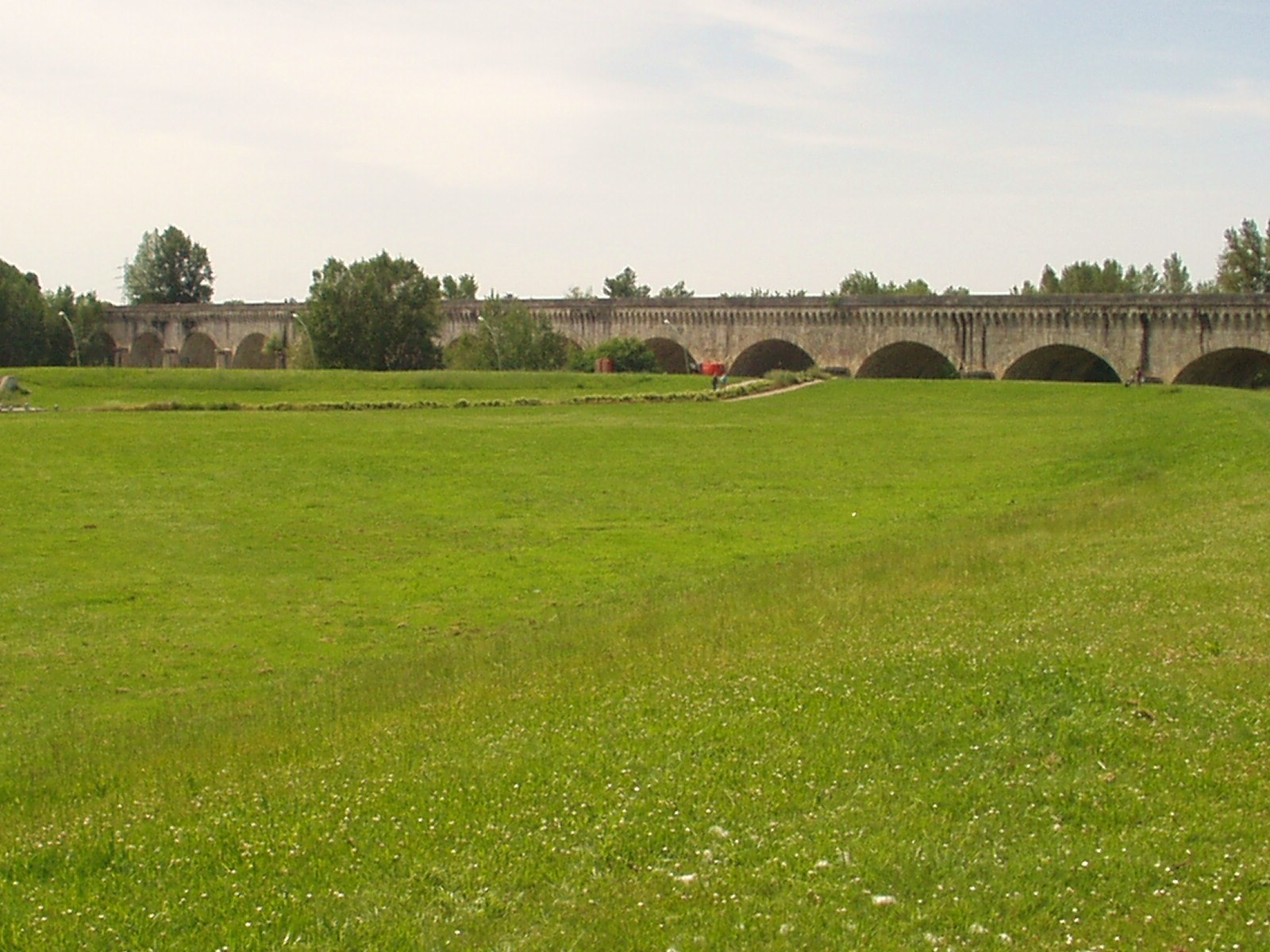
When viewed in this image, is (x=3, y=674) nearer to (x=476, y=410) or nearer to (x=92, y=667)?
(x=92, y=667)

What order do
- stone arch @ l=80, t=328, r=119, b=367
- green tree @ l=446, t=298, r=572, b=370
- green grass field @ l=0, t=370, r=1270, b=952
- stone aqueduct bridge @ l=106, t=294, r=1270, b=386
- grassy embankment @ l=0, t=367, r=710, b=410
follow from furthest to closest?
1. stone arch @ l=80, t=328, r=119, b=367
2. green tree @ l=446, t=298, r=572, b=370
3. stone aqueduct bridge @ l=106, t=294, r=1270, b=386
4. grassy embankment @ l=0, t=367, r=710, b=410
5. green grass field @ l=0, t=370, r=1270, b=952

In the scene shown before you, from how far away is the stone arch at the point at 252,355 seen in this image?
111m

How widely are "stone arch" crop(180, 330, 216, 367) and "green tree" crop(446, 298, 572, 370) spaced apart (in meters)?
32.0

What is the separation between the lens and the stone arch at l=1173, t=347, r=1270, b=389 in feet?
220

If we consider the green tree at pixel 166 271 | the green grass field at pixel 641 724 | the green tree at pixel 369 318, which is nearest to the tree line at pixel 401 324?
the green tree at pixel 369 318

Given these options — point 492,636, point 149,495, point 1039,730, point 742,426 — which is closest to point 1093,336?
point 742,426

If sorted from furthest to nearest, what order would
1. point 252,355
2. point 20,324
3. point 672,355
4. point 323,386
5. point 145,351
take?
point 145,351
point 252,355
point 20,324
point 672,355
point 323,386

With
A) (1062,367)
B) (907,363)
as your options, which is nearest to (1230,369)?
(1062,367)

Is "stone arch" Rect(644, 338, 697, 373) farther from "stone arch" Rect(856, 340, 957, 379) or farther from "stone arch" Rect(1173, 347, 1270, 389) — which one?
"stone arch" Rect(1173, 347, 1270, 389)

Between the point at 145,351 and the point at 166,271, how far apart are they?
83.2 feet

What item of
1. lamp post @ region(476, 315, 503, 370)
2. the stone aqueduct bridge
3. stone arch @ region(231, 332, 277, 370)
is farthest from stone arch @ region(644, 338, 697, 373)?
stone arch @ region(231, 332, 277, 370)

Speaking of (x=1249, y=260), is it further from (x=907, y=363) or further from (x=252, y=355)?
(x=252, y=355)

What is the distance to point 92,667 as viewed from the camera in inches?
623

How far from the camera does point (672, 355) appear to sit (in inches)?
3647
